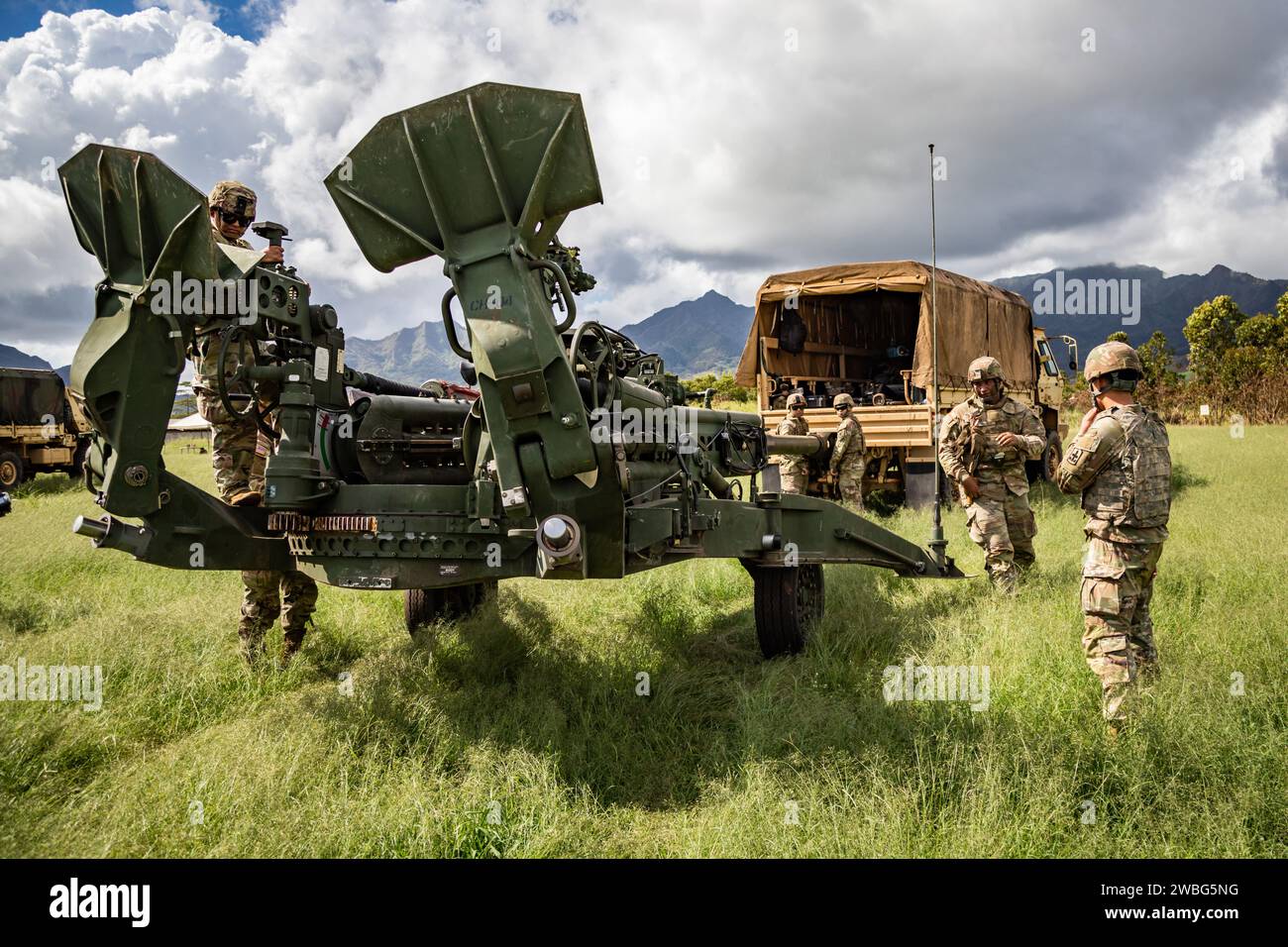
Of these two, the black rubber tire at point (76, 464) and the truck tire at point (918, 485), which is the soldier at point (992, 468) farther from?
the black rubber tire at point (76, 464)

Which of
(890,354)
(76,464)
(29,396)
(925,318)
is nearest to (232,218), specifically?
(925,318)

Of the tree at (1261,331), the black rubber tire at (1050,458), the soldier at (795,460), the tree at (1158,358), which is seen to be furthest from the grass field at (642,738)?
the tree at (1261,331)

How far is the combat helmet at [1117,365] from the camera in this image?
4.14 m

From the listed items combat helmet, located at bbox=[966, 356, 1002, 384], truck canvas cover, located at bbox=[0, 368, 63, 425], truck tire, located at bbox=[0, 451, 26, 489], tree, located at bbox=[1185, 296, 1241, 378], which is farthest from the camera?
tree, located at bbox=[1185, 296, 1241, 378]

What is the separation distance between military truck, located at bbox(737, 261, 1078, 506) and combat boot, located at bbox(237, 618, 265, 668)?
703 centimetres

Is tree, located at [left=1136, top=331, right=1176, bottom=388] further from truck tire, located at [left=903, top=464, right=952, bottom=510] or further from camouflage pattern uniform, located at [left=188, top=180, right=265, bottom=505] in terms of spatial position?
camouflage pattern uniform, located at [left=188, top=180, right=265, bottom=505]

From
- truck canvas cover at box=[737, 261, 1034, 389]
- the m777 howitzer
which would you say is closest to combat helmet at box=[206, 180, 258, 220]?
the m777 howitzer

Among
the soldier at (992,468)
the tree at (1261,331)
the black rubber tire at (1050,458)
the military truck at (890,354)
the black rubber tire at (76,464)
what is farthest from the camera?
the tree at (1261,331)

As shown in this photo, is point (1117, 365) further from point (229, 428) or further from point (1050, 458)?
point (1050, 458)

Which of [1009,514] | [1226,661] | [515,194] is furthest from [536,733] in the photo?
[1009,514]

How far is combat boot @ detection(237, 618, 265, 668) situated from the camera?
4.95 metres

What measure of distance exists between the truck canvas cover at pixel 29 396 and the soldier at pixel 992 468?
18.4 metres

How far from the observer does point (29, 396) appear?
1744 centimetres

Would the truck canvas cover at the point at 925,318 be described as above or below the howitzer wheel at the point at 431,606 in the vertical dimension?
above
